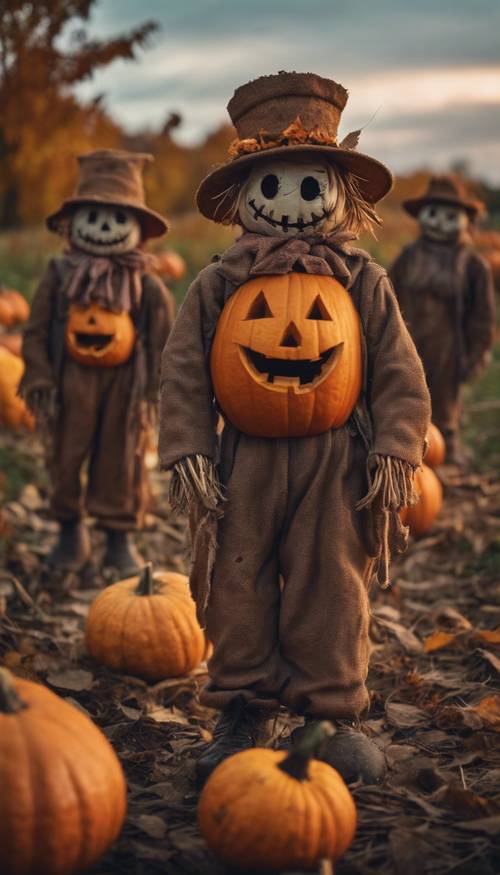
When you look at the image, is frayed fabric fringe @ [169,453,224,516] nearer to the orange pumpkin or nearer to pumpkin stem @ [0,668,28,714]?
pumpkin stem @ [0,668,28,714]

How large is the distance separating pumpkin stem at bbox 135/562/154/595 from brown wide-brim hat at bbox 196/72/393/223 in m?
1.82

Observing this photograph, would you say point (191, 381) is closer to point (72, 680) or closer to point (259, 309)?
point (259, 309)

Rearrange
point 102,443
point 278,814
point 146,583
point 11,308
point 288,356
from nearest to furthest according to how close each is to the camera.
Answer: point 278,814
point 288,356
point 146,583
point 102,443
point 11,308

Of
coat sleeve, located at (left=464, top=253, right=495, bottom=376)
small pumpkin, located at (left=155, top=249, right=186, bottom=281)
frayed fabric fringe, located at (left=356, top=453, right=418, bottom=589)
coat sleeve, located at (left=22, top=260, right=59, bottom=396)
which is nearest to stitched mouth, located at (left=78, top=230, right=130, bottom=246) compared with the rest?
coat sleeve, located at (left=22, top=260, right=59, bottom=396)

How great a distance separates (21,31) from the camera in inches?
610

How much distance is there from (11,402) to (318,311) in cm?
527

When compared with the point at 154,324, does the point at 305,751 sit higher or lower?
lower

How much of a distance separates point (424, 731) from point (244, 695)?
896 mm

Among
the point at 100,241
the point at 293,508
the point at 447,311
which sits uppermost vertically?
the point at 447,311

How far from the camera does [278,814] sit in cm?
292

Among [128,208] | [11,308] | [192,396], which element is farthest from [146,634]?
[11,308]

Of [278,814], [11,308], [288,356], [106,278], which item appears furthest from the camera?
[11,308]

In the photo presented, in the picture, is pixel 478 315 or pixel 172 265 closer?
pixel 478 315

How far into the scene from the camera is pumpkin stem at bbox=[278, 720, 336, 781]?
2.97m
